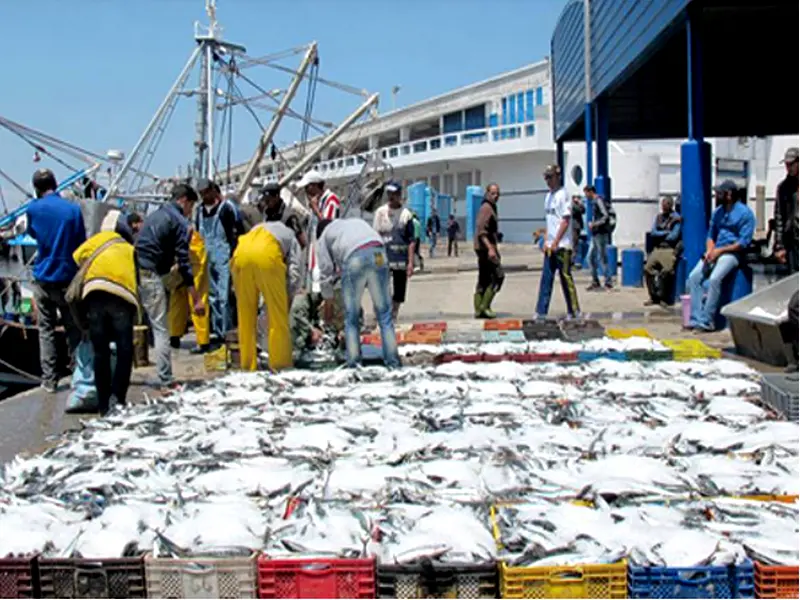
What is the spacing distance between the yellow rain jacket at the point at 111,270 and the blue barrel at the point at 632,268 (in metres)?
12.0

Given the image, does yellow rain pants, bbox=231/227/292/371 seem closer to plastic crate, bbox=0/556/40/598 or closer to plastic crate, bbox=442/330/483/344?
plastic crate, bbox=442/330/483/344

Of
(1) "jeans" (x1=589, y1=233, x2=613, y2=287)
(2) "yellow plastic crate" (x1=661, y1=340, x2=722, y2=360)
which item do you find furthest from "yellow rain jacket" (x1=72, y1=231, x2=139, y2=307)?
(1) "jeans" (x1=589, y1=233, x2=613, y2=287)

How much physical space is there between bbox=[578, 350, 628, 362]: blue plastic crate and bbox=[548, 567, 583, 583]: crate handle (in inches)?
192

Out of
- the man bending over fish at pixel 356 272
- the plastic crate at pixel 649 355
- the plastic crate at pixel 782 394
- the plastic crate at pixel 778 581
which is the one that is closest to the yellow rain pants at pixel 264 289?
the man bending over fish at pixel 356 272

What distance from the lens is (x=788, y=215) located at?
10.6 meters

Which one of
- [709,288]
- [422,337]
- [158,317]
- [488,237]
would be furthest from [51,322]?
[709,288]

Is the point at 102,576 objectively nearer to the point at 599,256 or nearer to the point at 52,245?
the point at 52,245

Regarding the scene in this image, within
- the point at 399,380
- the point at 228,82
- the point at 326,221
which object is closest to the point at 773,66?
the point at 326,221

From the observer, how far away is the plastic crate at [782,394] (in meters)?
5.65

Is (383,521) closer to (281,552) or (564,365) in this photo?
(281,552)

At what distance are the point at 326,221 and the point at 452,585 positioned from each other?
244 inches

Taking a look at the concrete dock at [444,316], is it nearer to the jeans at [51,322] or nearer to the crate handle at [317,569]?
the jeans at [51,322]

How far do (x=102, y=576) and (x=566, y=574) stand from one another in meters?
1.77

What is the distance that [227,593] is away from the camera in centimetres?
344
